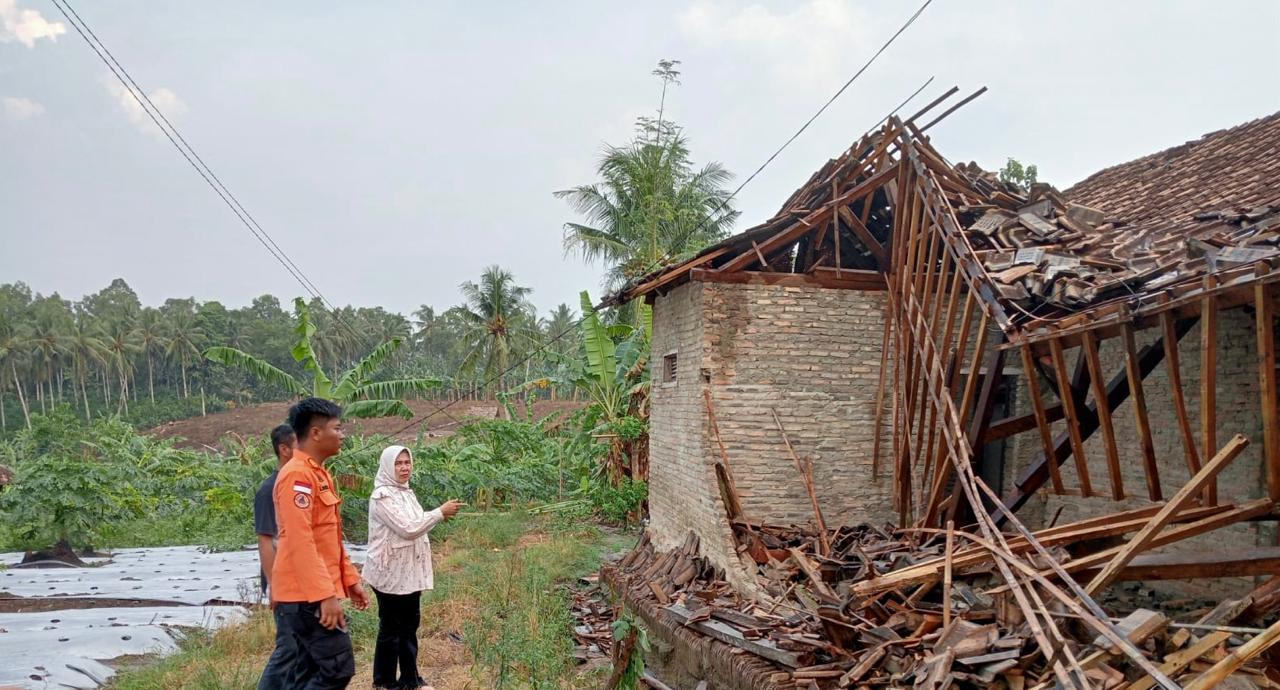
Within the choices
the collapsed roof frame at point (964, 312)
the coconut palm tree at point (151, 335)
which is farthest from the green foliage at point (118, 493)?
the coconut palm tree at point (151, 335)

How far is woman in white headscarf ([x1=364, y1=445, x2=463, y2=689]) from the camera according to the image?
213 inches

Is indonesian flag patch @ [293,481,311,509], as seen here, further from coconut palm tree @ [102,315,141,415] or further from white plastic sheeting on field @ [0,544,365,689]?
coconut palm tree @ [102,315,141,415]

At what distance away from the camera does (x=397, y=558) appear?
17.9ft

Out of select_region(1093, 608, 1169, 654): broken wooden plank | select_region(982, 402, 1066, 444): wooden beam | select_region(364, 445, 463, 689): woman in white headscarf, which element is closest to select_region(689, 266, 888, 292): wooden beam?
select_region(982, 402, 1066, 444): wooden beam

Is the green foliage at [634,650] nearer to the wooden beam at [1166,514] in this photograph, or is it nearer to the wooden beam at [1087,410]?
the wooden beam at [1166,514]

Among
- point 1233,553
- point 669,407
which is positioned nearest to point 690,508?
point 669,407

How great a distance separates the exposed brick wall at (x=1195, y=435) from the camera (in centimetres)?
603

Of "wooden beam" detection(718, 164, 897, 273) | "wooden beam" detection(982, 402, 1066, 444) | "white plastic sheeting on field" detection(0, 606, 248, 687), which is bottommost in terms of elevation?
"white plastic sheeting on field" detection(0, 606, 248, 687)

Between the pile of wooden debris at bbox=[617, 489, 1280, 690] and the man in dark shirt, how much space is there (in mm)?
3437

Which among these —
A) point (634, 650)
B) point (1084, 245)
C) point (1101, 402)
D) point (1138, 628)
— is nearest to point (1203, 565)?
point (1138, 628)

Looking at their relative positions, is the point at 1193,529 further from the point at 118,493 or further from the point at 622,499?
the point at 118,493

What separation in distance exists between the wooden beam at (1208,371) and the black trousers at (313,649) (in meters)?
5.17

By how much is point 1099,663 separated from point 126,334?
60418 mm

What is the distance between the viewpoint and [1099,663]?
4254 millimetres
